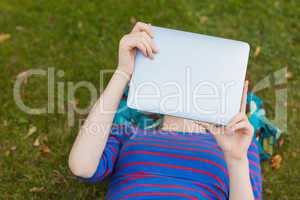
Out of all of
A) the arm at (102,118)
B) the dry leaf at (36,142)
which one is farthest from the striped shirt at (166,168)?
the dry leaf at (36,142)

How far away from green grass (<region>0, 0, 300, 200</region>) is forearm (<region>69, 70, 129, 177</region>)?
794 mm

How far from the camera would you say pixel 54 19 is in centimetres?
333

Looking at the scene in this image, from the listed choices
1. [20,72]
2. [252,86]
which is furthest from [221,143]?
[20,72]

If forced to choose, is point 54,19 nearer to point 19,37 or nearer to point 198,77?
point 19,37

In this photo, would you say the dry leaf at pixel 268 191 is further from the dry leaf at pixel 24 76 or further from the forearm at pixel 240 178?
the dry leaf at pixel 24 76

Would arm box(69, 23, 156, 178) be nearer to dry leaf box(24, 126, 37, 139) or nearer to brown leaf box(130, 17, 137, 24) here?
dry leaf box(24, 126, 37, 139)

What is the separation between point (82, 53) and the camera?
318 centimetres

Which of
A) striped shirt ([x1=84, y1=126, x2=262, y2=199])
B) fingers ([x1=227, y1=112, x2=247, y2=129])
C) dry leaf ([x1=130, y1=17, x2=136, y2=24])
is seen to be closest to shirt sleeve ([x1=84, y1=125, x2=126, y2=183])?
striped shirt ([x1=84, y1=126, x2=262, y2=199])

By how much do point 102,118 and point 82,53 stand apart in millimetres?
1393

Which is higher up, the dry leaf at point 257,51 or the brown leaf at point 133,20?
the brown leaf at point 133,20

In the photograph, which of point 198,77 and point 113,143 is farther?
point 113,143

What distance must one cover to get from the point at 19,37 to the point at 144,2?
1.10 meters

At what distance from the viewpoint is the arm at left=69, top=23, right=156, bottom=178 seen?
1806 mm

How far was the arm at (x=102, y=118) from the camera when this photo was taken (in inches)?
71.1
